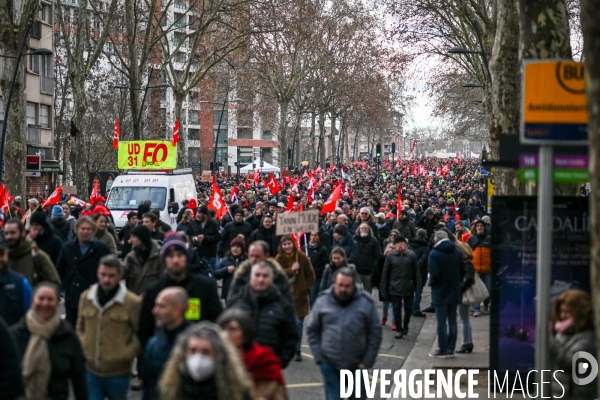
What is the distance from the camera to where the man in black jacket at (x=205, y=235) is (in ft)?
58.2

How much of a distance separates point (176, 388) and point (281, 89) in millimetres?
58993

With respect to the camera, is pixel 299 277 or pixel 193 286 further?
pixel 299 277

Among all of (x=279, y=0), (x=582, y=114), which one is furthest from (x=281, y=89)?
(x=582, y=114)

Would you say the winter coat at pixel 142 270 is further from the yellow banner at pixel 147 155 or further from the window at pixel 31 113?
the window at pixel 31 113

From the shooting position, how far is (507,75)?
53.7ft

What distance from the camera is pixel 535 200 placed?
360 inches

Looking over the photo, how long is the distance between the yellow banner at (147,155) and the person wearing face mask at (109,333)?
1956cm

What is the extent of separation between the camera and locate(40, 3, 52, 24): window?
49.7 m

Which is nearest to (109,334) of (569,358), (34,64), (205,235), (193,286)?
(193,286)

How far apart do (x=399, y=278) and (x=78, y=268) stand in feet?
17.5

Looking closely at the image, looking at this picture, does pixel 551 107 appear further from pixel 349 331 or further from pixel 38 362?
pixel 38 362

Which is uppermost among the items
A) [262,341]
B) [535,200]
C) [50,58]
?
[50,58]

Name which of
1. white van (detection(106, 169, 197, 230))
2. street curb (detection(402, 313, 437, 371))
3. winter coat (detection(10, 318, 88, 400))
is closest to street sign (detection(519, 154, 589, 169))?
winter coat (detection(10, 318, 88, 400))

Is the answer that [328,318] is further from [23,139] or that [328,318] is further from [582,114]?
[23,139]
